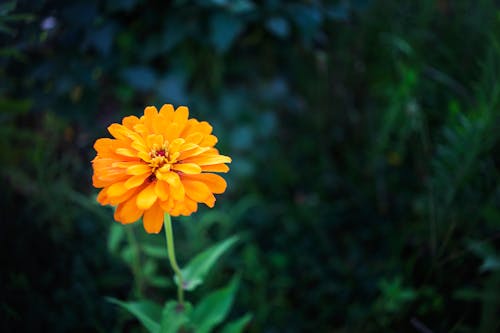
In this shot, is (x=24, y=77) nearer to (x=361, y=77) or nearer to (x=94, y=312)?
(x=94, y=312)

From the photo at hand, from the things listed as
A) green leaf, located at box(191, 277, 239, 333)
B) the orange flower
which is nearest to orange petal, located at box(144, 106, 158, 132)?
A: the orange flower

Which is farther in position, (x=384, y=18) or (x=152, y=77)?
(x=384, y=18)

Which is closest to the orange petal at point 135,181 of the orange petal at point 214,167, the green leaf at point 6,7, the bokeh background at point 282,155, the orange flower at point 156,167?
the orange flower at point 156,167

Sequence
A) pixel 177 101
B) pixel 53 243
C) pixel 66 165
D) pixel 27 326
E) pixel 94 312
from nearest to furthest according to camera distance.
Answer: pixel 27 326 < pixel 94 312 < pixel 53 243 < pixel 177 101 < pixel 66 165

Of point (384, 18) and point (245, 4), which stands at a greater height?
point (384, 18)

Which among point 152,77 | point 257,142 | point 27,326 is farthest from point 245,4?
point 27,326

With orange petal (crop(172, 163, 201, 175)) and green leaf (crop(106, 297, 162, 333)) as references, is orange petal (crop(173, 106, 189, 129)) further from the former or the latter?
green leaf (crop(106, 297, 162, 333))

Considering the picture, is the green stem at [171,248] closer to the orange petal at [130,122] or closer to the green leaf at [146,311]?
the green leaf at [146,311]
